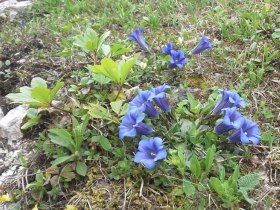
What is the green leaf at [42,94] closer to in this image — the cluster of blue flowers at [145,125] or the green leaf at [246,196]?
the cluster of blue flowers at [145,125]

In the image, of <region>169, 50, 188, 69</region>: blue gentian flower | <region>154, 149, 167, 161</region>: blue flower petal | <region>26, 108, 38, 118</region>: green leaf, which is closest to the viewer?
<region>154, 149, 167, 161</region>: blue flower petal

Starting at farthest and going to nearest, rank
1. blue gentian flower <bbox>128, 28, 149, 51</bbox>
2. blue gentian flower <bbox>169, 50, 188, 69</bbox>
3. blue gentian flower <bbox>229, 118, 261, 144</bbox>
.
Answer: blue gentian flower <bbox>128, 28, 149, 51</bbox>
blue gentian flower <bbox>169, 50, 188, 69</bbox>
blue gentian flower <bbox>229, 118, 261, 144</bbox>

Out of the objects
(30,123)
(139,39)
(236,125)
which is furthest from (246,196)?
(139,39)

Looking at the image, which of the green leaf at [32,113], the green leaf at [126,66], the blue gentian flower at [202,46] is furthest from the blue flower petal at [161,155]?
the blue gentian flower at [202,46]

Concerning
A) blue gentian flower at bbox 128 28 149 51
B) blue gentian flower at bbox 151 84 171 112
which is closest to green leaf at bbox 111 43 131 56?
blue gentian flower at bbox 128 28 149 51

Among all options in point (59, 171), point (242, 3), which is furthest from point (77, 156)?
point (242, 3)

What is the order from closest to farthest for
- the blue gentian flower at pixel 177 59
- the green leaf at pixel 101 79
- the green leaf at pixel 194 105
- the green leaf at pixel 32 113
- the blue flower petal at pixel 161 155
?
the blue flower petal at pixel 161 155
the green leaf at pixel 194 105
the green leaf at pixel 32 113
the green leaf at pixel 101 79
the blue gentian flower at pixel 177 59

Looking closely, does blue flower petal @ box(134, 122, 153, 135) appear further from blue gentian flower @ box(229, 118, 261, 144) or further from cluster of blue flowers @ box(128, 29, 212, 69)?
cluster of blue flowers @ box(128, 29, 212, 69)

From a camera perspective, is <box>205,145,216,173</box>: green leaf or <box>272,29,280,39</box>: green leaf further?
<box>272,29,280,39</box>: green leaf
